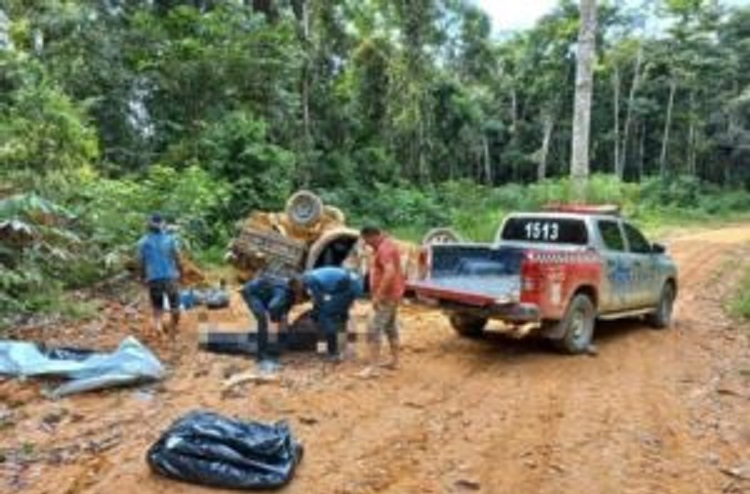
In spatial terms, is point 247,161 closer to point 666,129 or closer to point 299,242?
point 299,242

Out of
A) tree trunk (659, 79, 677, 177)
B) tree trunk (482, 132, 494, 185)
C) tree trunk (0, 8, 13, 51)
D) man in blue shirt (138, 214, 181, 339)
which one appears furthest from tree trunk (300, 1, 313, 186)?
tree trunk (659, 79, 677, 177)

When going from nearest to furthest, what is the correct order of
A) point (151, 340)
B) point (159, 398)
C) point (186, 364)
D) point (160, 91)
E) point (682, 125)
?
point (159, 398)
point (186, 364)
point (151, 340)
point (160, 91)
point (682, 125)

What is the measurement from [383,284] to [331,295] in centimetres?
64

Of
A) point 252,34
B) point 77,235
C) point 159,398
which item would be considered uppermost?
point 252,34

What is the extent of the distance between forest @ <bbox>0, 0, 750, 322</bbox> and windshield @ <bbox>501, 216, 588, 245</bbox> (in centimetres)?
567

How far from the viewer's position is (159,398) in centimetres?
850

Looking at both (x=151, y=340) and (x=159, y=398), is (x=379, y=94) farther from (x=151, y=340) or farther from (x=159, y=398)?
(x=159, y=398)

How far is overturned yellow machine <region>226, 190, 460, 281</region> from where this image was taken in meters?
14.4

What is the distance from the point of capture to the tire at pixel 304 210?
14977mm

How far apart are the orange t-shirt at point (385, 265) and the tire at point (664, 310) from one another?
5019 millimetres

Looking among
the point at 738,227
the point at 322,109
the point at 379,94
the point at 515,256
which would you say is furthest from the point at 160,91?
the point at 738,227

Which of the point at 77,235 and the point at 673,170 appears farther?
the point at 673,170

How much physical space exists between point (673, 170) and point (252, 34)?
33.1 metres

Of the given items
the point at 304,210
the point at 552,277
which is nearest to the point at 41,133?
the point at 304,210
